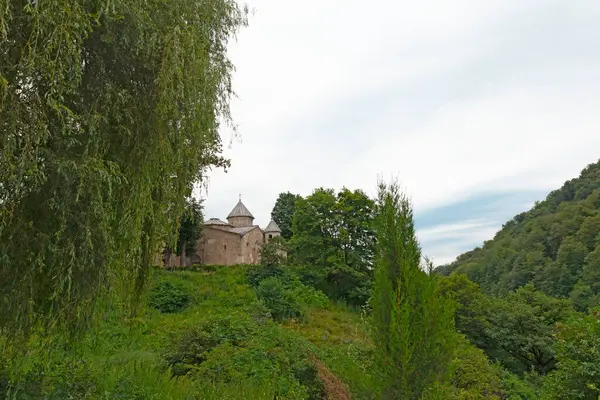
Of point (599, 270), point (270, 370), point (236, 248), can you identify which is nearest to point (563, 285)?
point (599, 270)

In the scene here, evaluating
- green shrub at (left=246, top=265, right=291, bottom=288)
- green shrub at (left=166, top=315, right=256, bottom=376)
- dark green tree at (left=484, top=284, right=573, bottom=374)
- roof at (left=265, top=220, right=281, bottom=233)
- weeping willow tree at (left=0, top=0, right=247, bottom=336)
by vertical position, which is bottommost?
dark green tree at (left=484, top=284, right=573, bottom=374)

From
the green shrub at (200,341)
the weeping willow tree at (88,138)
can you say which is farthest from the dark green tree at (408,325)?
the green shrub at (200,341)

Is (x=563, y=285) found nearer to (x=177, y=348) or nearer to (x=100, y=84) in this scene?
(x=177, y=348)

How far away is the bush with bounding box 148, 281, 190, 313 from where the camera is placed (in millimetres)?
19538

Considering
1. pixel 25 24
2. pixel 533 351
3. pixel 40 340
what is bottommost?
pixel 533 351

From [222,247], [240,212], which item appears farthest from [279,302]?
[240,212]

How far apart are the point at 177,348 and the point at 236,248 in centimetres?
2829

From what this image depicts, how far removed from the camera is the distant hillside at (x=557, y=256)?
124ft

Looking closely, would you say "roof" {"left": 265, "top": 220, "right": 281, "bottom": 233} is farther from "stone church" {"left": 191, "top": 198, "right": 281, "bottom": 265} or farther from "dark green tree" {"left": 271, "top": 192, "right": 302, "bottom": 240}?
"stone church" {"left": 191, "top": 198, "right": 281, "bottom": 265}

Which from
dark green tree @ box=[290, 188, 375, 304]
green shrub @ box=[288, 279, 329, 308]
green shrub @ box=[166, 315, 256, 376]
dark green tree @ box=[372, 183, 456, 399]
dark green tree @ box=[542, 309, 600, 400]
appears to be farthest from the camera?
dark green tree @ box=[290, 188, 375, 304]

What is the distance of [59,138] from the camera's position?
458cm

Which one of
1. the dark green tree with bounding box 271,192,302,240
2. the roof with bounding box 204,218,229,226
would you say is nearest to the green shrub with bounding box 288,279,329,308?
the roof with bounding box 204,218,229,226

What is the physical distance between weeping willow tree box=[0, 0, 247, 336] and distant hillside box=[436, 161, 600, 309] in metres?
35.3

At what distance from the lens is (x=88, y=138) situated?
4852 millimetres
